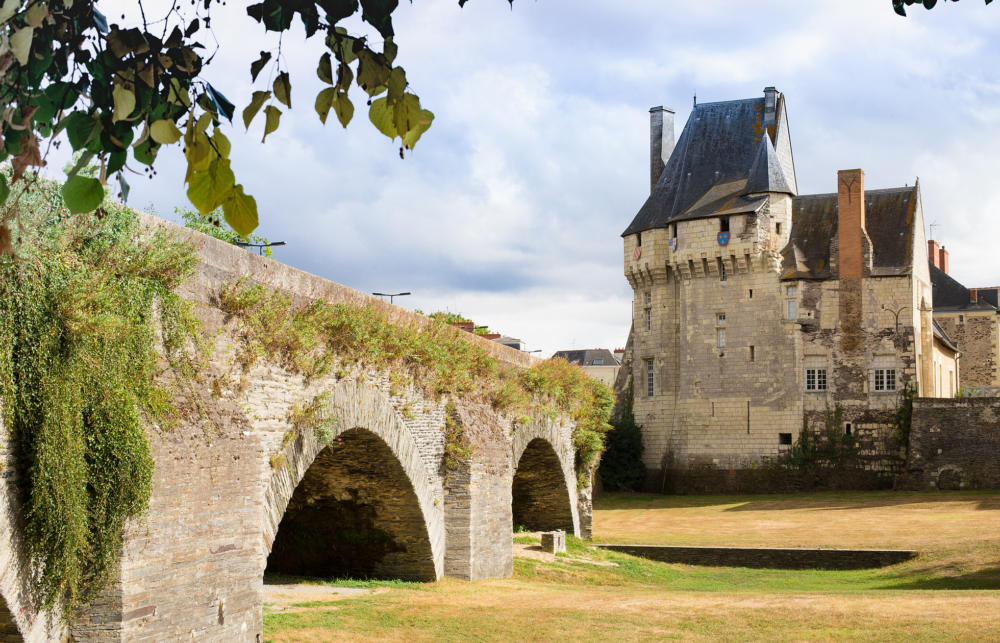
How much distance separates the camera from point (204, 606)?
27.7 feet

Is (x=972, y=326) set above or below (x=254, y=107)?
above

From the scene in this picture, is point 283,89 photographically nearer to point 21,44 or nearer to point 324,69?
point 324,69

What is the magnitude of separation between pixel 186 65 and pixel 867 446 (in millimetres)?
36570

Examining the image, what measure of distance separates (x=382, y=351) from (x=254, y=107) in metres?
9.70

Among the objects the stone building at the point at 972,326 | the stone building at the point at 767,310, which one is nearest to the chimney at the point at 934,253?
the stone building at the point at 972,326

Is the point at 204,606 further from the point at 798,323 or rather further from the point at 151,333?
the point at 798,323

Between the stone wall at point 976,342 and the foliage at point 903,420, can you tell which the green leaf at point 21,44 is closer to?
the foliage at point 903,420

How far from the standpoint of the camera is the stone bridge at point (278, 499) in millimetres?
7586

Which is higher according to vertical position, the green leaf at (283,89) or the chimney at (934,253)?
the chimney at (934,253)

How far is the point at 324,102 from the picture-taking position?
9.94 ft

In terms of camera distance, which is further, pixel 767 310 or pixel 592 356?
pixel 592 356

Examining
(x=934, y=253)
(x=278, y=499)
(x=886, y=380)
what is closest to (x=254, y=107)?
(x=278, y=499)

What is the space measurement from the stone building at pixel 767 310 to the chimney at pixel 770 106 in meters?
0.14

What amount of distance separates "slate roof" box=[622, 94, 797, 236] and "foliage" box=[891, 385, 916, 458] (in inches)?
331
